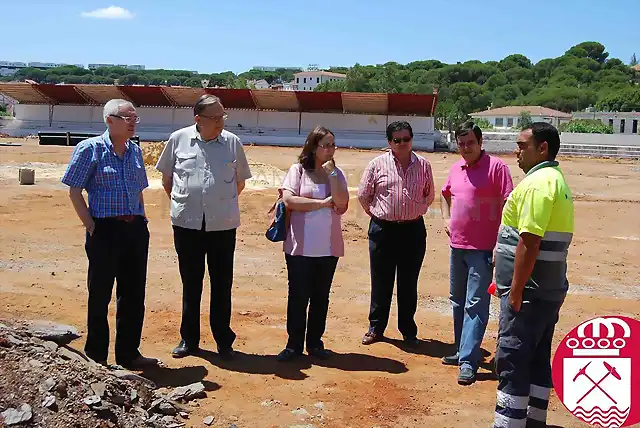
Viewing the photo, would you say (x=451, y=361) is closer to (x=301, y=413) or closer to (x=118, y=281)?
(x=301, y=413)

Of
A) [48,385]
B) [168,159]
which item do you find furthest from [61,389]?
[168,159]

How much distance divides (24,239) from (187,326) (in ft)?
20.7

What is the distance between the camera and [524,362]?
13.2ft

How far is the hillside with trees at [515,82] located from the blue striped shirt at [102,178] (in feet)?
224

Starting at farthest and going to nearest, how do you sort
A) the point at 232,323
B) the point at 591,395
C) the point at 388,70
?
the point at 388,70
the point at 232,323
the point at 591,395

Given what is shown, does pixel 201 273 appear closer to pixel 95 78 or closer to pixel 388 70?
pixel 388 70

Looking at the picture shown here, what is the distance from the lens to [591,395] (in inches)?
144

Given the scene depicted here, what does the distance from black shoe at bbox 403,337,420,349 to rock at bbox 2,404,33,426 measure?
3306mm

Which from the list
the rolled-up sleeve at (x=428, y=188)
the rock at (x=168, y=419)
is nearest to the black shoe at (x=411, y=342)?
the rolled-up sleeve at (x=428, y=188)

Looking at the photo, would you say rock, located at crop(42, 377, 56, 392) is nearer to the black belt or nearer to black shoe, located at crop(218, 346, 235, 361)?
the black belt

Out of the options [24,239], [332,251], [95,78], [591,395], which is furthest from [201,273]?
[95,78]

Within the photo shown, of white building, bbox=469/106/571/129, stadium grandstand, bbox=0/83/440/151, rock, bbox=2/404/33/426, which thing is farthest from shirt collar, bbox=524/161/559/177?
white building, bbox=469/106/571/129

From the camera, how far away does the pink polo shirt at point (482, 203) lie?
5297 mm

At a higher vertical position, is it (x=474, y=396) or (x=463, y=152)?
(x=463, y=152)
